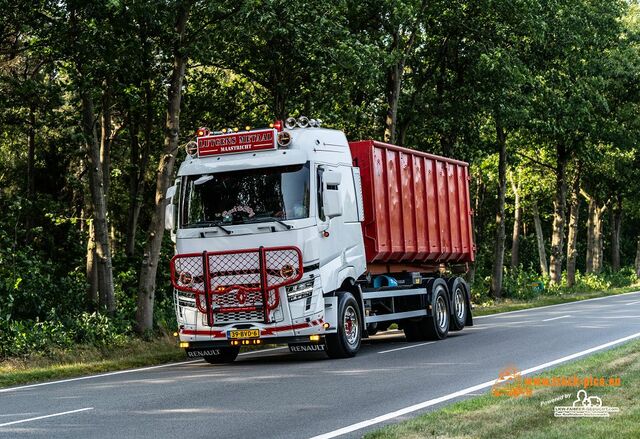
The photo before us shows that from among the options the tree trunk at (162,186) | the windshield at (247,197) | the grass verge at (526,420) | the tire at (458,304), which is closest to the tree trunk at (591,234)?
the tire at (458,304)

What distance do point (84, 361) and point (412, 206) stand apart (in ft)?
24.4

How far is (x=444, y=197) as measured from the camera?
22.7 meters

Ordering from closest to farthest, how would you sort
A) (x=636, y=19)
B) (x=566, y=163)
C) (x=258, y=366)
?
(x=258, y=366), (x=566, y=163), (x=636, y=19)

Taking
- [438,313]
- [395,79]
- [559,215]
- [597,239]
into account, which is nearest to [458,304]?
[438,313]

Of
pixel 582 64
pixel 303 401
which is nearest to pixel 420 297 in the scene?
pixel 303 401

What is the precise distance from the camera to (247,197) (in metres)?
16.5

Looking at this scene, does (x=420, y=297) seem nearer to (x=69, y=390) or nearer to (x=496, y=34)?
(x=69, y=390)

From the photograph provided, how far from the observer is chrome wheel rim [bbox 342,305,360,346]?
680 inches

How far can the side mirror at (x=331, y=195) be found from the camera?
53.3ft

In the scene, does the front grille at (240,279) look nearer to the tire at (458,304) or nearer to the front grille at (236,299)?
the front grille at (236,299)

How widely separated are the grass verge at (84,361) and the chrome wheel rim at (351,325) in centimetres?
360

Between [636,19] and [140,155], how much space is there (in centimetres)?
3435

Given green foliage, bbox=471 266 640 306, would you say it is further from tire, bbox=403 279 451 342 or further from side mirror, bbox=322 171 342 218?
side mirror, bbox=322 171 342 218

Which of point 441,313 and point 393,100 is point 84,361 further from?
point 393,100
